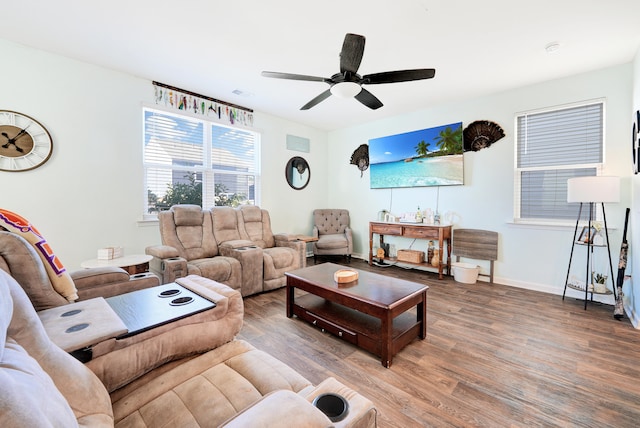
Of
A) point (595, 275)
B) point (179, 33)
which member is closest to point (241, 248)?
point (179, 33)

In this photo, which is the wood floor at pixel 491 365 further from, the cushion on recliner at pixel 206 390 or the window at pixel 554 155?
the window at pixel 554 155

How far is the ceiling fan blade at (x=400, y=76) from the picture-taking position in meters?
2.29

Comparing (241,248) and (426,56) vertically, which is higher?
(426,56)

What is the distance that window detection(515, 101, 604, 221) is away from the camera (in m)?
3.29

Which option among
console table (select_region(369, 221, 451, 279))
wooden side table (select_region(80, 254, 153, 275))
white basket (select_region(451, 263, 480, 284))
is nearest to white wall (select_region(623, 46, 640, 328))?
white basket (select_region(451, 263, 480, 284))

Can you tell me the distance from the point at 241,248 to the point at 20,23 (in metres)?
2.95

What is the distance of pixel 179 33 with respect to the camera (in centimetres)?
253

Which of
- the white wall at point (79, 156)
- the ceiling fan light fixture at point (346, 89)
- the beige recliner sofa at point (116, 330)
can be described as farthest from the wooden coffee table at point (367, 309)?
the white wall at point (79, 156)

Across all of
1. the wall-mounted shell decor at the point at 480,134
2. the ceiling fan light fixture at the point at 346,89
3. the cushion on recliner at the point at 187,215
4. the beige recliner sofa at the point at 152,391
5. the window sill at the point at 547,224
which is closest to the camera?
the beige recliner sofa at the point at 152,391

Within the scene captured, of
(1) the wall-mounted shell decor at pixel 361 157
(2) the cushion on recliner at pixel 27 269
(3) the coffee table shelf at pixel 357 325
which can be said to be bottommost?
(3) the coffee table shelf at pixel 357 325

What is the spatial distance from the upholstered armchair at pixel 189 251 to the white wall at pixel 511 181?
124 inches

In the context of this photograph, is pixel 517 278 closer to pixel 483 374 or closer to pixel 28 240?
pixel 483 374

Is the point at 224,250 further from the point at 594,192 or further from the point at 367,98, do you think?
the point at 594,192

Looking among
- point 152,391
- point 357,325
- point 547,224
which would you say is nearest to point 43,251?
point 152,391
